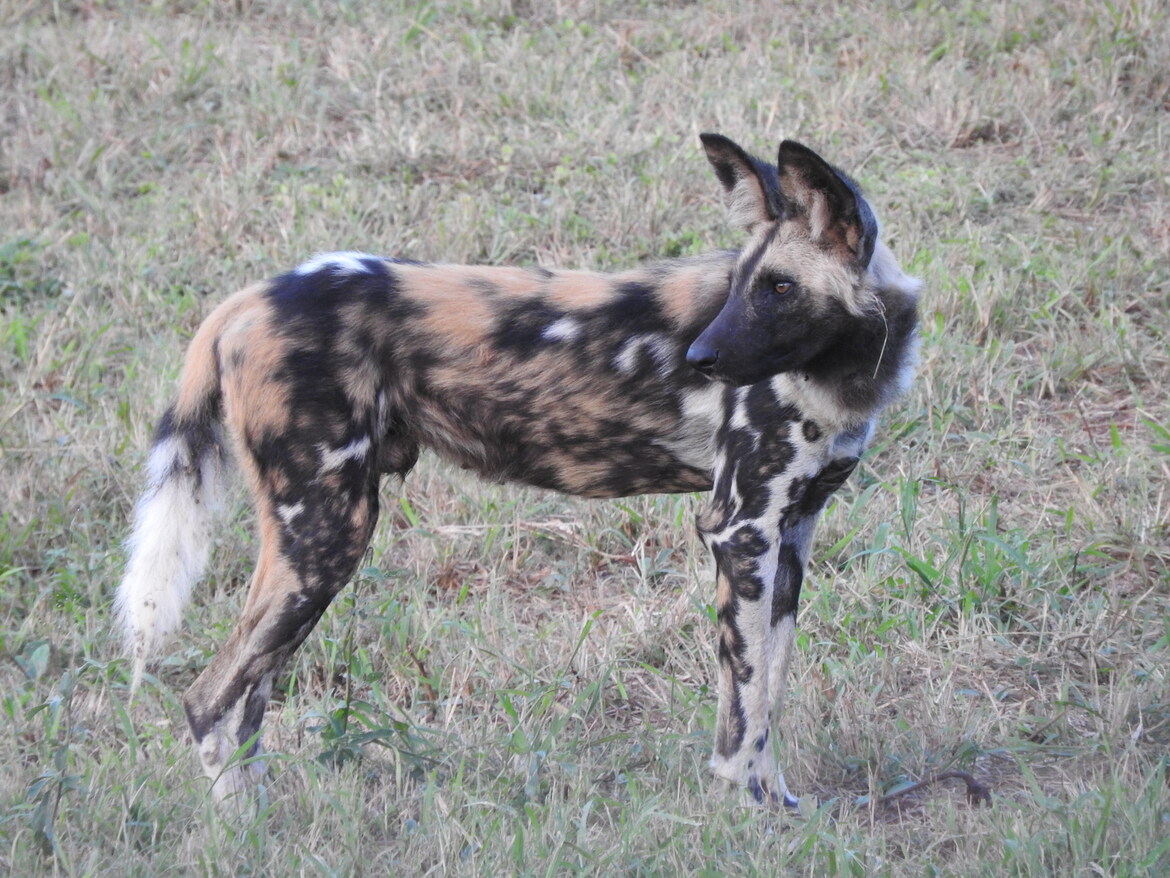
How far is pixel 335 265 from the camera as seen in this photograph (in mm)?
2932

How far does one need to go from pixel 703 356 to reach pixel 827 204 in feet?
1.38

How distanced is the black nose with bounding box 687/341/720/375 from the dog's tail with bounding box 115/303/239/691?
1068 millimetres

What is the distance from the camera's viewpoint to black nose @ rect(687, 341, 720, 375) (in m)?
2.65

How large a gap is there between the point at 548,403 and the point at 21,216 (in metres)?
3.85

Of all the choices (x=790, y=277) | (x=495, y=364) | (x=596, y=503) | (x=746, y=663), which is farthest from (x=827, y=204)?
(x=596, y=503)

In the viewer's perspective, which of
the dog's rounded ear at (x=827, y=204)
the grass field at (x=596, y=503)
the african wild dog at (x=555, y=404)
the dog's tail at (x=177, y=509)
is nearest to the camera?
the grass field at (x=596, y=503)

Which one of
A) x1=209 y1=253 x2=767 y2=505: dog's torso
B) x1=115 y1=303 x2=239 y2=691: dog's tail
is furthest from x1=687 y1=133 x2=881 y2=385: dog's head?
x1=115 y1=303 x2=239 y2=691: dog's tail

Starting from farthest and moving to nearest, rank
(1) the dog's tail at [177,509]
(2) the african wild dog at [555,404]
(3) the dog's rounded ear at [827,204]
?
(1) the dog's tail at [177,509] < (2) the african wild dog at [555,404] < (3) the dog's rounded ear at [827,204]

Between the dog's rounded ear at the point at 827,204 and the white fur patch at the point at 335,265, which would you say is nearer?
the dog's rounded ear at the point at 827,204

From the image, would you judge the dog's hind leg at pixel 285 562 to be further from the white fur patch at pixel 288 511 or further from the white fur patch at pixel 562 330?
the white fur patch at pixel 562 330

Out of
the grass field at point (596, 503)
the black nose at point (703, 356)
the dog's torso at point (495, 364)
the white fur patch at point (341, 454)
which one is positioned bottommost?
the grass field at point (596, 503)

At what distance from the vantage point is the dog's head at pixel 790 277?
2674 millimetres

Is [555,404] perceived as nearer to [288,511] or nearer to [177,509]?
[288,511]

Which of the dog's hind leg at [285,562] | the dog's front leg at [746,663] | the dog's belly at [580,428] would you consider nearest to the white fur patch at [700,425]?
the dog's belly at [580,428]
